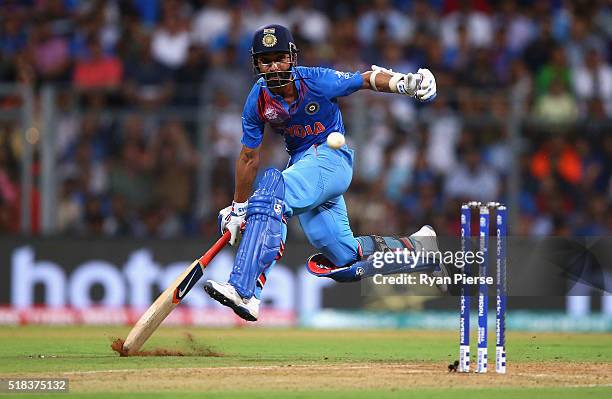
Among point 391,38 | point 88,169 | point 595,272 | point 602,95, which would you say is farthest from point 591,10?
point 88,169

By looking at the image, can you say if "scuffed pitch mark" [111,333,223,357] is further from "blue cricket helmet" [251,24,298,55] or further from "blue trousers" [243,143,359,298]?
"blue cricket helmet" [251,24,298,55]

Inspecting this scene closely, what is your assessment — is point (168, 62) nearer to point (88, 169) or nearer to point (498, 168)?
point (88, 169)

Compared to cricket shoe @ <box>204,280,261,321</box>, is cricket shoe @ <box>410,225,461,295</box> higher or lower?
higher

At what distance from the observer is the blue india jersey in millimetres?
8781

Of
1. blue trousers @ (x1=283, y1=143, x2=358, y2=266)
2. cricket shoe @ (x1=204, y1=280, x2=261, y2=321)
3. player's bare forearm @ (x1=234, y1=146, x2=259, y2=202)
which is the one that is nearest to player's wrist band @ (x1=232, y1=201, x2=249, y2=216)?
player's bare forearm @ (x1=234, y1=146, x2=259, y2=202)

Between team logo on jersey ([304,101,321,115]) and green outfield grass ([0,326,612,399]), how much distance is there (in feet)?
6.28

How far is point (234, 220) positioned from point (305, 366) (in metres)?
1.21

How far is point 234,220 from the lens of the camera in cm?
872

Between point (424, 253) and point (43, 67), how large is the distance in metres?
7.96

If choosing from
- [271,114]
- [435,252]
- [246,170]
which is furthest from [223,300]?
[435,252]

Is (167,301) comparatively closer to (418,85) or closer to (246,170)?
(246,170)

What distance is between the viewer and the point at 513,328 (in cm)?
1404

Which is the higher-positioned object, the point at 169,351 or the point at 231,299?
the point at 231,299

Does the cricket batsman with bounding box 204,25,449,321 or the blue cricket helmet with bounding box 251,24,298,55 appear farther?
the blue cricket helmet with bounding box 251,24,298,55
